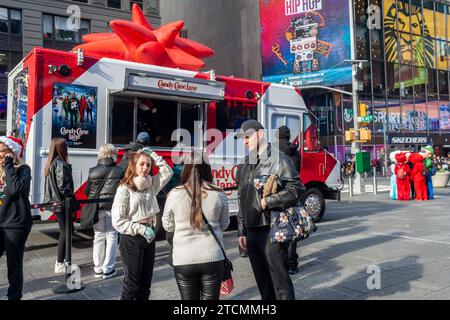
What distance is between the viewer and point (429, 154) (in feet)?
54.4

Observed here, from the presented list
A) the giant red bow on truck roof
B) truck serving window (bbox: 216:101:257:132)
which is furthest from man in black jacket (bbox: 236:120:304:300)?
the giant red bow on truck roof

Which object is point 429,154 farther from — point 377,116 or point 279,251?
point 377,116

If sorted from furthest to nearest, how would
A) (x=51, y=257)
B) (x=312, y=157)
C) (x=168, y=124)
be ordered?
(x=312, y=157) → (x=168, y=124) → (x=51, y=257)

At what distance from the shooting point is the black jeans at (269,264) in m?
3.47

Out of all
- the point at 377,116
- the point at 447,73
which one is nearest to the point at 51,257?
the point at 377,116

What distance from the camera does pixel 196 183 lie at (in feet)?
9.71

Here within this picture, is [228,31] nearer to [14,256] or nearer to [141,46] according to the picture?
[141,46]

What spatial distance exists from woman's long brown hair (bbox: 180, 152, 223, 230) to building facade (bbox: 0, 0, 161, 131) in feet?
82.3

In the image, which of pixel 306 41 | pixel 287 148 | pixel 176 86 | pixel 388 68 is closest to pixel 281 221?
pixel 287 148

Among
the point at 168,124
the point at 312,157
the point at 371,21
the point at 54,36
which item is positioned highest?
the point at 371,21

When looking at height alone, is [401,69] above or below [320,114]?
above

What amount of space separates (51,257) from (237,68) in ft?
142

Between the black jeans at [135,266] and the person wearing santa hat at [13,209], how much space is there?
1.12m

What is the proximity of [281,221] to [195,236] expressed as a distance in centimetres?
91
